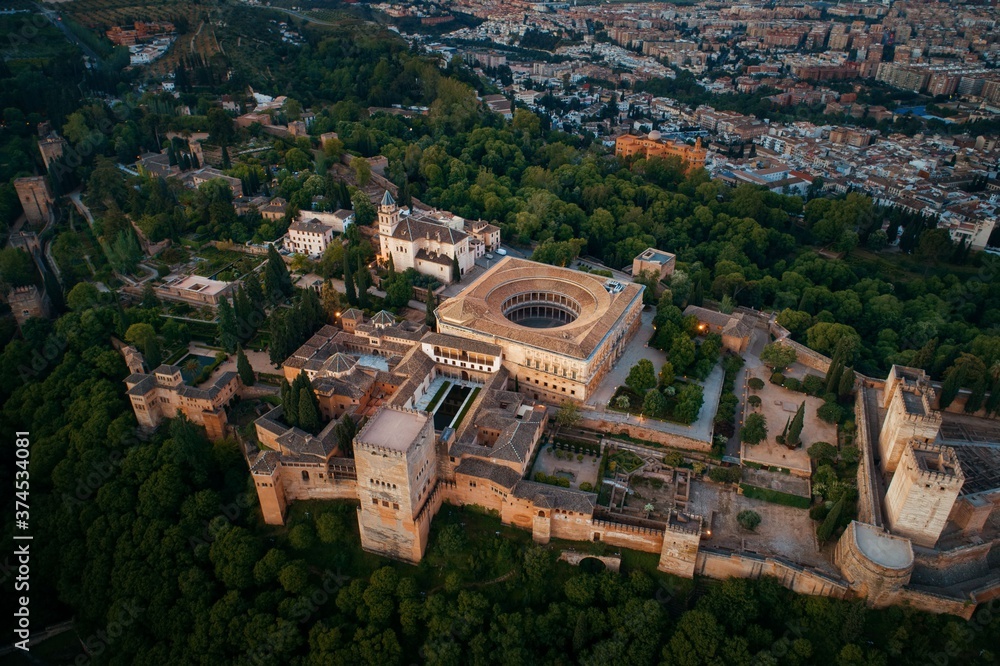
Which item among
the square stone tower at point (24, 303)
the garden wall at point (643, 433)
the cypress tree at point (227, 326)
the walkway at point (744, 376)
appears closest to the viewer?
the garden wall at point (643, 433)

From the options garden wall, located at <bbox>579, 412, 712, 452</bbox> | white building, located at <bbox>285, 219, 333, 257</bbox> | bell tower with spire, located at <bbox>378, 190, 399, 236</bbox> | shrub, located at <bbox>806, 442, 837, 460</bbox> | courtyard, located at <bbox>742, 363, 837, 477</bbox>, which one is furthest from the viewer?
white building, located at <bbox>285, 219, 333, 257</bbox>

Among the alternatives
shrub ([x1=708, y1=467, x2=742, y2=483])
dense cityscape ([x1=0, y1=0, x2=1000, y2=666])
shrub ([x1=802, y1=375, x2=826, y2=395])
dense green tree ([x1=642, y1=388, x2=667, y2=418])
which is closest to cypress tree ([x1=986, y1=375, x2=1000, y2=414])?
dense cityscape ([x1=0, y1=0, x2=1000, y2=666])

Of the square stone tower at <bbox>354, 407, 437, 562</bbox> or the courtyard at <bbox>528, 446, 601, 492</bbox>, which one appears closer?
the square stone tower at <bbox>354, 407, 437, 562</bbox>

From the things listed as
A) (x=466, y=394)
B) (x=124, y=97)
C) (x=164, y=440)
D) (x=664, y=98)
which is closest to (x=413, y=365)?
(x=466, y=394)

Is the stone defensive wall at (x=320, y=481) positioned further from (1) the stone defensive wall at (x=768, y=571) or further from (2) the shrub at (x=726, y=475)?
(2) the shrub at (x=726, y=475)

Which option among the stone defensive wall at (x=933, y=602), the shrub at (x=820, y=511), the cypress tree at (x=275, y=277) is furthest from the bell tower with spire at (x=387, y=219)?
the stone defensive wall at (x=933, y=602)

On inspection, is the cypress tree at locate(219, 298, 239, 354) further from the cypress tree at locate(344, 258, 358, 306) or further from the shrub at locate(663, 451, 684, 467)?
the shrub at locate(663, 451, 684, 467)

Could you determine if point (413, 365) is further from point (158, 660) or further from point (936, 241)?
point (936, 241)
